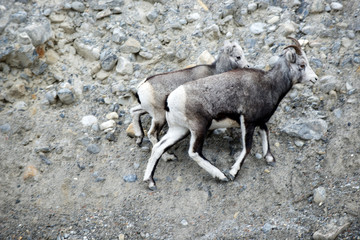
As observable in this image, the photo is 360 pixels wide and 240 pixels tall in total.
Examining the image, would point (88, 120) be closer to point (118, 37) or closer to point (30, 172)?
point (30, 172)

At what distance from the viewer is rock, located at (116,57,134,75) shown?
934 centimetres

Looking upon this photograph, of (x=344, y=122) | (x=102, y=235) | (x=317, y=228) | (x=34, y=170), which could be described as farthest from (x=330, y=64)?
(x=34, y=170)

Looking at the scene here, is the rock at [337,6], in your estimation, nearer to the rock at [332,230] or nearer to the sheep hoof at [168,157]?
the sheep hoof at [168,157]

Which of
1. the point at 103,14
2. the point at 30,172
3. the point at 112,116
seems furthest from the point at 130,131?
the point at 103,14

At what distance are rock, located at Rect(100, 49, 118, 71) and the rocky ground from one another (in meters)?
0.02

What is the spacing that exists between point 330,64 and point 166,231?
498 cm

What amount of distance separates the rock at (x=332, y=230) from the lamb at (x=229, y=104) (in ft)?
5.93

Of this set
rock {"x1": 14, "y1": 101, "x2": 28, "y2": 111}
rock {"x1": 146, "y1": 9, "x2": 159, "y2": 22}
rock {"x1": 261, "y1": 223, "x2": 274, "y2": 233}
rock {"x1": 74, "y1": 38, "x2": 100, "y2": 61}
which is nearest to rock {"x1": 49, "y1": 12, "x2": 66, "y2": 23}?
rock {"x1": 74, "y1": 38, "x2": 100, "y2": 61}

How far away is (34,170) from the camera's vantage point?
788cm

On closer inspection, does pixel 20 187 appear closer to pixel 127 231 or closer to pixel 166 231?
pixel 127 231

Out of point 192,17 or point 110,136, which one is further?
point 192,17

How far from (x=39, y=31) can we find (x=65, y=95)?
1.72 m

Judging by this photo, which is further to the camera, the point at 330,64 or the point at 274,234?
the point at 330,64

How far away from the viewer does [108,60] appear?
9422mm
